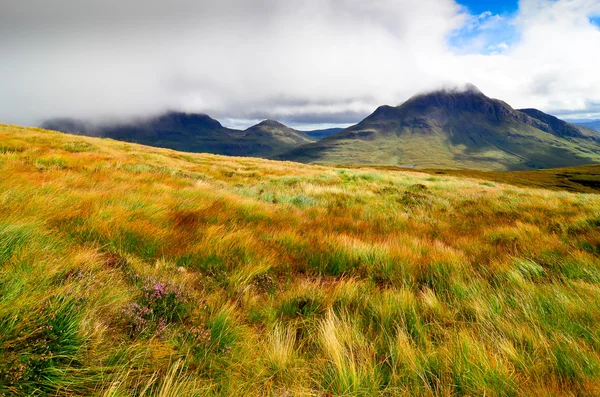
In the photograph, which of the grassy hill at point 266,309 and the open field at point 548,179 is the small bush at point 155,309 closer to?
the grassy hill at point 266,309

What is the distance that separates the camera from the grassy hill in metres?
1.49

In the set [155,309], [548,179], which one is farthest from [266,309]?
[548,179]

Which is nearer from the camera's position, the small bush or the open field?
the small bush

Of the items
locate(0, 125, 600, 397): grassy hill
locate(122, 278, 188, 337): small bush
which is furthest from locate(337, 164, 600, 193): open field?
locate(122, 278, 188, 337): small bush

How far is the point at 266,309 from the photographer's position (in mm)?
2340

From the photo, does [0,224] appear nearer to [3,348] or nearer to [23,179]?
[3,348]

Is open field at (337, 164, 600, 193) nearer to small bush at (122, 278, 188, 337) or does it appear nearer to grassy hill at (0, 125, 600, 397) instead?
grassy hill at (0, 125, 600, 397)

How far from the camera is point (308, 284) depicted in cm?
279

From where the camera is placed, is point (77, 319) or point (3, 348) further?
point (77, 319)

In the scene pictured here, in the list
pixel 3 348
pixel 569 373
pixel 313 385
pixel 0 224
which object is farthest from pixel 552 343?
pixel 0 224

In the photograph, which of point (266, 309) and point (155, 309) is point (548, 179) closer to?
point (266, 309)

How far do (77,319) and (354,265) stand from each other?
2803 millimetres

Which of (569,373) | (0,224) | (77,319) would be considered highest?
A: (0,224)

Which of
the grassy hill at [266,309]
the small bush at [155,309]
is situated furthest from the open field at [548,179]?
the small bush at [155,309]
